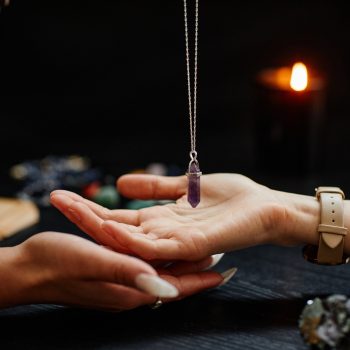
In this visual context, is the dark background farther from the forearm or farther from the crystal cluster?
the crystal cluster

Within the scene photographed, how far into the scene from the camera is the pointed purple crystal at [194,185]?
43.4 inches

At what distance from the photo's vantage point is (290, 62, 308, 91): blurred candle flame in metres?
1.55

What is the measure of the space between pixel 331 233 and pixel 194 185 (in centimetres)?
22

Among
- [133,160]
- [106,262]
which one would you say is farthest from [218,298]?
[133,160]

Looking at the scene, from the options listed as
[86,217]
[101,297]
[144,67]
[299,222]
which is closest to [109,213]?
[86,217]

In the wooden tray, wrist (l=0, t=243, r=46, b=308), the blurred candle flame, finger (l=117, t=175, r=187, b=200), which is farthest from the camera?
the blurred candle flame

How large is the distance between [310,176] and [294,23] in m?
0.60

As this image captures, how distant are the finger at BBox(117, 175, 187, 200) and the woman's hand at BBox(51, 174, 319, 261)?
0.03m

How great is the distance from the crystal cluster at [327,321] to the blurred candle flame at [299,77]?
2.55ft

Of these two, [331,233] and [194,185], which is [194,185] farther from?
[331,233]

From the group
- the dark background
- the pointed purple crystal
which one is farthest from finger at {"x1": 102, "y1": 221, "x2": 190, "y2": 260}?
the dark background

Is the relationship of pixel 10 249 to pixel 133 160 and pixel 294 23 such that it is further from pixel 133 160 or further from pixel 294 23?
pixel 294 23

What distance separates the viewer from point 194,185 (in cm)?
110

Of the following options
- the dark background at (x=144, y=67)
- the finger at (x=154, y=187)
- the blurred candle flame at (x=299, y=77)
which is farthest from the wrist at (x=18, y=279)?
the dark background at (x=144, y=67)
